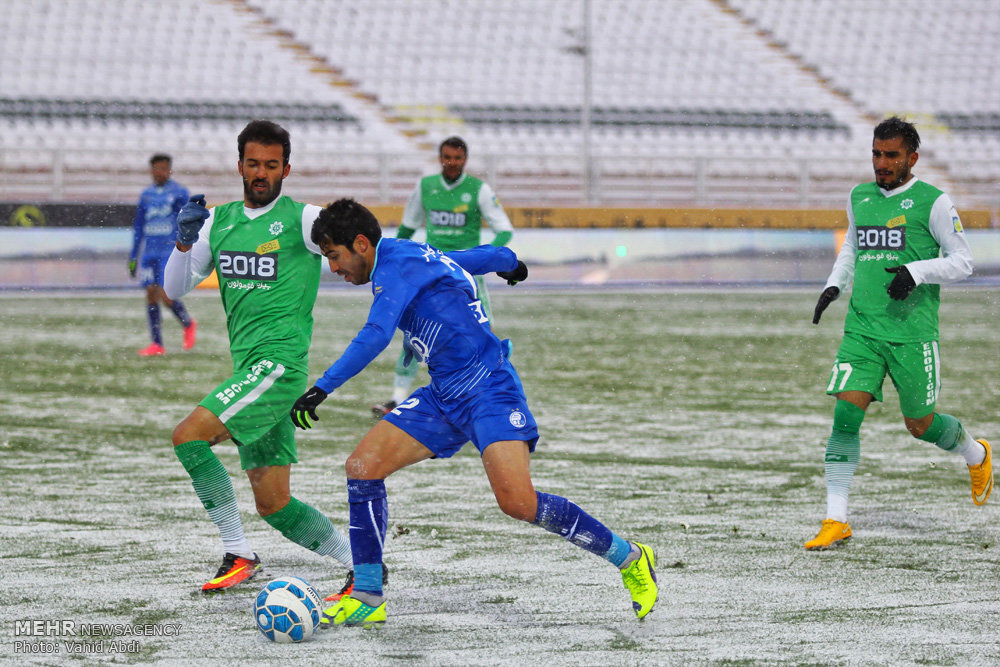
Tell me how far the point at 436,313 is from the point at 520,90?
25671 mm

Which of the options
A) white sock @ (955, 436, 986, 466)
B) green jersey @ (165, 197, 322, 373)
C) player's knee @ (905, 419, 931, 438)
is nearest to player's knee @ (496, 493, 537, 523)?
green jersey @ (165, 197, 322, 373)

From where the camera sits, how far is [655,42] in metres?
32.2

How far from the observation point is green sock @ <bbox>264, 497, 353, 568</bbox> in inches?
204

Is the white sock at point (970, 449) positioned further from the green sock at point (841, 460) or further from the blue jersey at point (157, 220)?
the blue jersey at point (157, 220)

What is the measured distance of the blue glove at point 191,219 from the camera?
524cm

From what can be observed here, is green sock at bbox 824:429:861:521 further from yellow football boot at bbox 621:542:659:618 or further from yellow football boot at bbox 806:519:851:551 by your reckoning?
yellow football boot at bbox 621:542:659:618

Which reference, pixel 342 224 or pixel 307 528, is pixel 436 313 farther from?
pixel 307 528

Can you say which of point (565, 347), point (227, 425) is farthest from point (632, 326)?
point (227, 425)

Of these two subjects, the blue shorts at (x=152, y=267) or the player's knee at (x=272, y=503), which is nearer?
the player's knee at (x=272, y=503)

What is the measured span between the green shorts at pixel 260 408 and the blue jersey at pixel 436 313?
576 mm

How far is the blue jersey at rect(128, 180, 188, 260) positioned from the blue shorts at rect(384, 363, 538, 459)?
32.4 feet

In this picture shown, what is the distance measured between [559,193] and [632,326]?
755 centimetres

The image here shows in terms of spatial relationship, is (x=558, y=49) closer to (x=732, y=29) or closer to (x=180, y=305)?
(x=732, y=29)

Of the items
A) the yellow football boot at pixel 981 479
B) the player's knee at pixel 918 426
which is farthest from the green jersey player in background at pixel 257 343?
the yellow football boot at pixel 981 479
